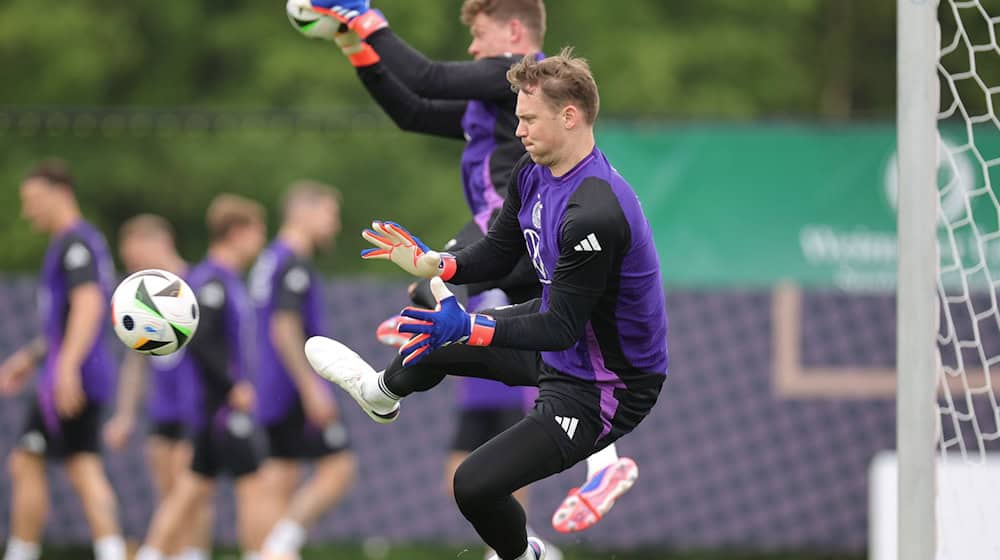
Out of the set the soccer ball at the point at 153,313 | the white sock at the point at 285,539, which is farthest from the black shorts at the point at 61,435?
the soccer ball at the point at 153,313

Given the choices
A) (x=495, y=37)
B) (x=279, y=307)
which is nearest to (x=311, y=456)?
(x=279, y=307)

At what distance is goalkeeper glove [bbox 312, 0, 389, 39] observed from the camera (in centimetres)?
568

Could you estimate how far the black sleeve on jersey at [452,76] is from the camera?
18.2 feet

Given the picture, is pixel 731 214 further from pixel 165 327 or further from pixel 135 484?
pixel 165 327

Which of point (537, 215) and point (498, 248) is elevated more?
point (537, 215)

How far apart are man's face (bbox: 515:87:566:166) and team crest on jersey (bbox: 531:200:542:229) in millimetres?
207

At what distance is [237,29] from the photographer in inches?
655

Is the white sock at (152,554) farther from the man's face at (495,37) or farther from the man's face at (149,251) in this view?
the man's face at (495,37)

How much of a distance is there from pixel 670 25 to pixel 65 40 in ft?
23.0

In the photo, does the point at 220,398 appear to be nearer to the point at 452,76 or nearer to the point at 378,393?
the point at 378,393

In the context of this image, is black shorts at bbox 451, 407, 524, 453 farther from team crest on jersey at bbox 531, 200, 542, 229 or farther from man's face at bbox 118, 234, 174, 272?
team crest on jersey at bbox 531, 200, 542, 229

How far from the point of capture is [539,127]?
480cm

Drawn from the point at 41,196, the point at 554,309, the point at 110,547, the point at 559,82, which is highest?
the point at 559,82

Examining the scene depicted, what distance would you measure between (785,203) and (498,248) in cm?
570
